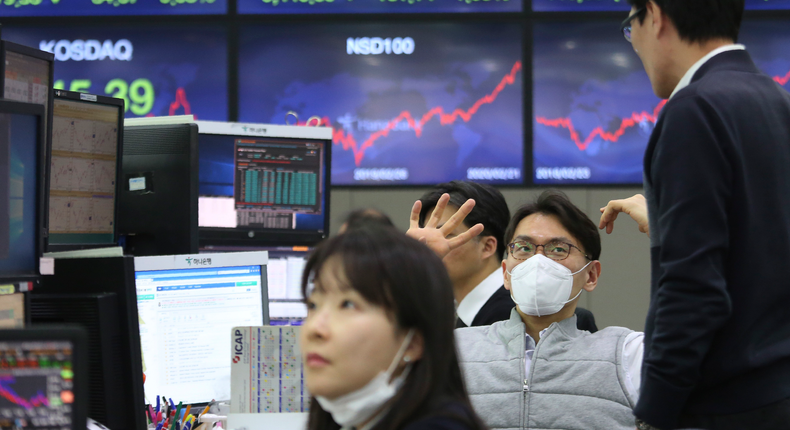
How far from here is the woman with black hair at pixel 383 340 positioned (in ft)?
2.83

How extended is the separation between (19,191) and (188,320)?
74 centimetres

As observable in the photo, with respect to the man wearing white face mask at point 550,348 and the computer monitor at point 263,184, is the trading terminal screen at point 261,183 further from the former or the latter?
the man wearing white face mask at point 550,348

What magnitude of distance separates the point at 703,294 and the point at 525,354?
0.67 metres

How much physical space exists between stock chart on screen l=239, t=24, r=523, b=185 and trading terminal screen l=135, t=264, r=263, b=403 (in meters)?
1.73

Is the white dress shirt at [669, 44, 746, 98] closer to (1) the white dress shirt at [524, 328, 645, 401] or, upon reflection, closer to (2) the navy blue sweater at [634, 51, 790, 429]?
(2) the navy blue sweater at [634, 51, 790, 429]

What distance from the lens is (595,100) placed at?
3.56m

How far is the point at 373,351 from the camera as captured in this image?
870 mm

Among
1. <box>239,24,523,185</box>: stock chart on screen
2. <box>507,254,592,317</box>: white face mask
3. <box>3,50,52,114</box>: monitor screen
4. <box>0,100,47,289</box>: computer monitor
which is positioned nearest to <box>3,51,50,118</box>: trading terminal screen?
<box>3,50,52,114</box>: monitor screen

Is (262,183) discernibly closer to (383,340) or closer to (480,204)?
(480,204)

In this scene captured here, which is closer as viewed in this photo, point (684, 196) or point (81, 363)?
point (81, 363)

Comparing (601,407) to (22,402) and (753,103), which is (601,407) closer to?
(753,103)

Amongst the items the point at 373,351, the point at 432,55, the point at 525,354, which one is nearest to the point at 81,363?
the point at 373,351

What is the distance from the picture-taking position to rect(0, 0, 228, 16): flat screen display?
361 cm

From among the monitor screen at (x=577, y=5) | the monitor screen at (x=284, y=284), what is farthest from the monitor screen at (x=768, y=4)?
the monitor screen at (x=284, y=284)
